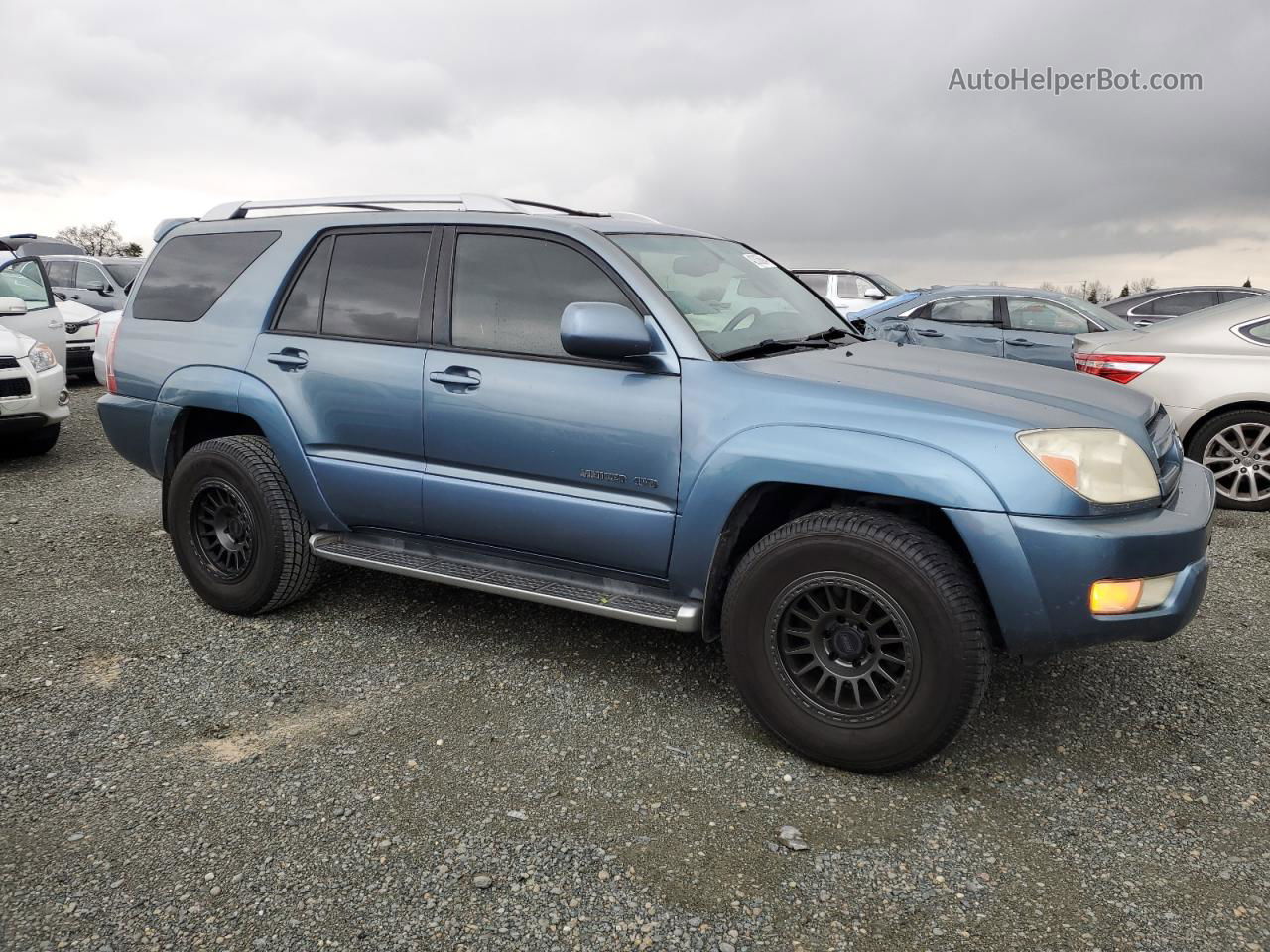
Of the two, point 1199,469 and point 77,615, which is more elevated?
point 1199,469

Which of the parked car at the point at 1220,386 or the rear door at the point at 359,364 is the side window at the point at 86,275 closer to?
the rear door at the point at 359,364

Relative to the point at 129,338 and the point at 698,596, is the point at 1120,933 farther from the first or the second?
the point at 129,338

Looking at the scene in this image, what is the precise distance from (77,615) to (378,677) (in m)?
1.71

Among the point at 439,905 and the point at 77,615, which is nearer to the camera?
the point at 439,905

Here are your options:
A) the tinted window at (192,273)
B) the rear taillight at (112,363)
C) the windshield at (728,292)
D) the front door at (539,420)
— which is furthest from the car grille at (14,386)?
the windshield at (728,292)

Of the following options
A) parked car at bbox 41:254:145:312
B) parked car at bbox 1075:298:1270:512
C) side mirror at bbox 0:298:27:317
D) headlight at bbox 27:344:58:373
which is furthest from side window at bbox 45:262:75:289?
parked car at bbox 1075:298:1270:512

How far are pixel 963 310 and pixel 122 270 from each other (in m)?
13.0

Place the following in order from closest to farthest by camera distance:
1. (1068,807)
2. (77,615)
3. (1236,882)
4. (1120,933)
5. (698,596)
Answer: (1120,933) < (1236,882) < (1068,807) < (698,596) < (77,615)

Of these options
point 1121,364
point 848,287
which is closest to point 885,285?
point 848,287

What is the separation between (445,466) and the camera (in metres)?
3.75

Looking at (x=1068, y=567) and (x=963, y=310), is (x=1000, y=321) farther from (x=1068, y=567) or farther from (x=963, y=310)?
(x=1068, y=567)

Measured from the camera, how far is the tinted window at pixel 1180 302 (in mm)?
14203

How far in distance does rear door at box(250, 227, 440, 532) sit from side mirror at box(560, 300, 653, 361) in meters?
0.82

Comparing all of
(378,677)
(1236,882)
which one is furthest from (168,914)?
(1236,882)
